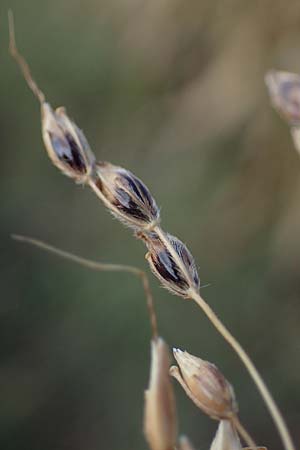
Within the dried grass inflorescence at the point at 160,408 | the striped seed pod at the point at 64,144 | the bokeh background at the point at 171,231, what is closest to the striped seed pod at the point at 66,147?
the striped seed pod at the point at 64,144

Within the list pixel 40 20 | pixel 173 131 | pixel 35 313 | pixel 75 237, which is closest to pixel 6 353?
pixel 35 313

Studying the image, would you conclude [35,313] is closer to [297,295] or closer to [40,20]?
[297,295]

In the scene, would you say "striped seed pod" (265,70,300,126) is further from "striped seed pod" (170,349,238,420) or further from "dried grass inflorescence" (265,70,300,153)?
"striped seed pod" (170,349,238,420)

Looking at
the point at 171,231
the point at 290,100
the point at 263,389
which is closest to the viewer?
the point at 263,389

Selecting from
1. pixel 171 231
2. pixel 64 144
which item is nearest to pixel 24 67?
pixel 64 144

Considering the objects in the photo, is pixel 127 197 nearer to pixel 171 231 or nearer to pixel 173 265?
pixel 173 265
